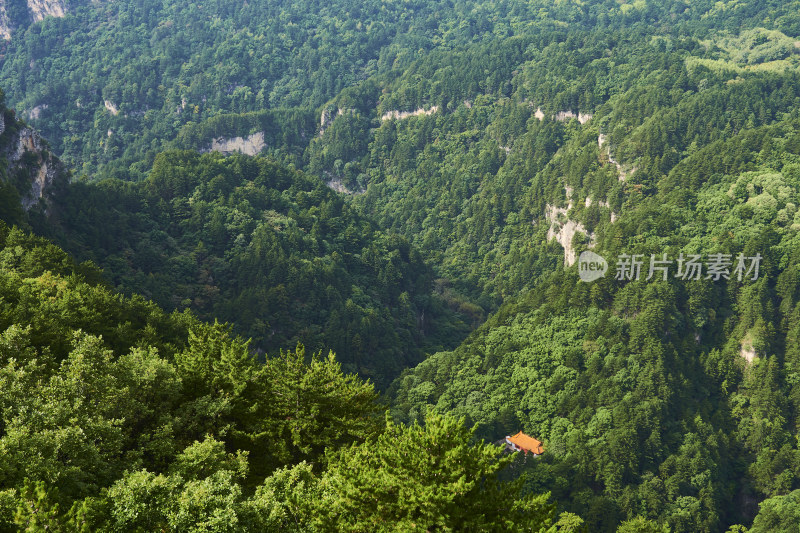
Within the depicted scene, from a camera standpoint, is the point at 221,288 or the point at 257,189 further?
the point at 257,189

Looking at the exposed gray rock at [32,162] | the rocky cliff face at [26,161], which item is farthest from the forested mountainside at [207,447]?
the exposed gray rock at [32,162]

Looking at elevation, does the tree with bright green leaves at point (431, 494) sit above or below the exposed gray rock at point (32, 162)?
below

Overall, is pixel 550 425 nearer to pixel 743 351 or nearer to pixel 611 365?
pixel 611 365

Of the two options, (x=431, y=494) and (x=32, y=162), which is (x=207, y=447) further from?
(x=32, y=162)

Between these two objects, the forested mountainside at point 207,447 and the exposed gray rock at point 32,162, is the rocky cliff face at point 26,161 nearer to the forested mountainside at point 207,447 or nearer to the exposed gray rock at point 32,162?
the exposed gray rock at point 32,162

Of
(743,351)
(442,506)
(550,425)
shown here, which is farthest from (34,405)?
(743,351)
